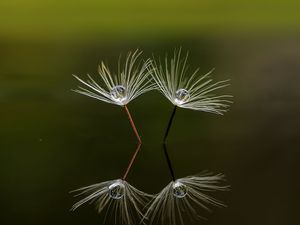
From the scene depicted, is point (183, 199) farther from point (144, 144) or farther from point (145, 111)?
point (145, 111)

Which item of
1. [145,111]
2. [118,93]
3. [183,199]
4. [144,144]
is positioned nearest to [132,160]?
[144,144]

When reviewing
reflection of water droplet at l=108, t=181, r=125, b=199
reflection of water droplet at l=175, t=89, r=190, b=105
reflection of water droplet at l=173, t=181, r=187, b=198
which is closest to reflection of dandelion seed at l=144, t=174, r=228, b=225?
reflection of water droplet at l=173, t=181, r=187, b=198

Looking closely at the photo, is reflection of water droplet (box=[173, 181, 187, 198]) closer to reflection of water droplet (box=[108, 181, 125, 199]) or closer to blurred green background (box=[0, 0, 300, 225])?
blurred green background (box=[0, 0, 300, 225])

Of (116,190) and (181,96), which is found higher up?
(181,96)

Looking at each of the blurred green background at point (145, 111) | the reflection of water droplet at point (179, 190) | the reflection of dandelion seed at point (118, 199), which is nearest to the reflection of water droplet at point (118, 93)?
the blurred green background at point (145, 111)
